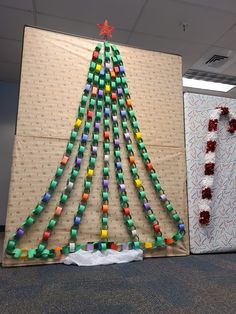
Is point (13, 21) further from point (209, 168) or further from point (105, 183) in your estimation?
point (209, 168)

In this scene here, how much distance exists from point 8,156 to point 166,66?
3.31 m

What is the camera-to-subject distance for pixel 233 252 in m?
2.22

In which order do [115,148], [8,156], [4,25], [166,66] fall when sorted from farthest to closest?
[8,156], [4,25], [166,66], [115,148]

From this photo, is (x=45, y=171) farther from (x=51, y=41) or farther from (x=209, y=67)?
(x=209, y=67)

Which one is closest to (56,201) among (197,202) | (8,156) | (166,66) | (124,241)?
(124,241)

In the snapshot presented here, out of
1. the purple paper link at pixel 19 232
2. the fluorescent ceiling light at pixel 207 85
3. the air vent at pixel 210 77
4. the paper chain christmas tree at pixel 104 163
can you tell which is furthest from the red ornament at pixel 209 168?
the fluorescent ceiling light at pixel 207 85

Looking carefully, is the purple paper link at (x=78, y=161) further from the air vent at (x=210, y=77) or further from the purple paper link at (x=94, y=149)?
the air vent at (x=210, y=77)

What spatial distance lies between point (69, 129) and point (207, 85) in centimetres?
366

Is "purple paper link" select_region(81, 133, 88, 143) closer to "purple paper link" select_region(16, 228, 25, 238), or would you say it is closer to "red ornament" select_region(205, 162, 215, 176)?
"purple paper link" select_region(16, 228, 25, 238)

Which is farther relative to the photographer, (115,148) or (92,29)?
(92,29)

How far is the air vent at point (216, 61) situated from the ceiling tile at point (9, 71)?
302 cm

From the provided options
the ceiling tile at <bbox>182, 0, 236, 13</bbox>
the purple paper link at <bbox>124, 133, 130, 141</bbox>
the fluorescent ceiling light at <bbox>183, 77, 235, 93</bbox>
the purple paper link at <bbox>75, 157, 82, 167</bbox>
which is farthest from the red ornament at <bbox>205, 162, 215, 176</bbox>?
the fluorescent ceiling light at <bbox>183, 77, 235, 93</bbox>

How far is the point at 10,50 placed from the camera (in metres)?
3.67

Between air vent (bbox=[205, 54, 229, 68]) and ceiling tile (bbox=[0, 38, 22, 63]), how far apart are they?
110 inches
